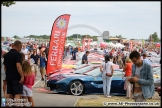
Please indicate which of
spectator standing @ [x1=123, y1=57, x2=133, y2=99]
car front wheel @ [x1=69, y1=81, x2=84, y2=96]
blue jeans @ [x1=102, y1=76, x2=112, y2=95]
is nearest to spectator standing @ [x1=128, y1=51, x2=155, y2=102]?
spectator standing @ [x1=123, y1=57, x2=133, y2=99]

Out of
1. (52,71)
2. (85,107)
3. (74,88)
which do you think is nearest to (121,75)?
(74,88)

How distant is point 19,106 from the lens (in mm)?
9391

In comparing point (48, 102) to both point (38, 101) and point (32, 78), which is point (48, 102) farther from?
point (32, 78)

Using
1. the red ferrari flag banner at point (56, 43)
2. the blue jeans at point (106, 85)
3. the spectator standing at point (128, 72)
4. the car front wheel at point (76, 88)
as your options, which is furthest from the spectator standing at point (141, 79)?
the red ferrari flag banner at point (56, 43)

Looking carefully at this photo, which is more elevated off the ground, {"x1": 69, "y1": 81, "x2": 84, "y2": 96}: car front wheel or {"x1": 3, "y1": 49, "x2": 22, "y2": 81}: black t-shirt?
{"x1": 3, "y1": 49, "x2": 22, "y2": 81}: black t-shirt

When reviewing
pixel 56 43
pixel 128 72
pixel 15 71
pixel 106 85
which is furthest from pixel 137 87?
pixel 56 43

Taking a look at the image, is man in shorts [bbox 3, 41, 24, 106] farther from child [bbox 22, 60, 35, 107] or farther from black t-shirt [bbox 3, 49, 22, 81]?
child [bbox 22, 60, 35, 107]

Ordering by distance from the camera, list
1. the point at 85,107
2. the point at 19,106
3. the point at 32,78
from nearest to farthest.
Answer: the point at 19,106, the point at 32,78, the point at 85,107

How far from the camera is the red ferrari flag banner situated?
18.5 m

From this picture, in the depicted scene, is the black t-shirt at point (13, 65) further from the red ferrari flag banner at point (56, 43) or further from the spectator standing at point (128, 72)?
the red ferrari flag banner at point (56, 43)

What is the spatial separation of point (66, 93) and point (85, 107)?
432 cm

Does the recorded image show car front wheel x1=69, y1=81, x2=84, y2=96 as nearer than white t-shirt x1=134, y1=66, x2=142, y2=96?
No

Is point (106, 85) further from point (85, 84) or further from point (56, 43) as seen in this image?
point (56, 43)

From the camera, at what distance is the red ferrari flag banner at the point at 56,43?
18.5 m
